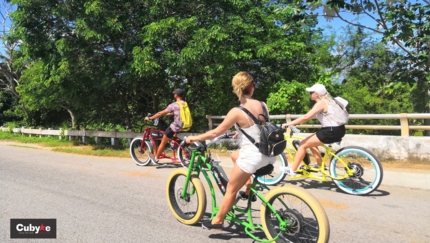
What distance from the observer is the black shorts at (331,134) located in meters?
5.66

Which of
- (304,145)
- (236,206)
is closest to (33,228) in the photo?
(236,206)

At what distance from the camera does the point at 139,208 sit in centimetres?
530

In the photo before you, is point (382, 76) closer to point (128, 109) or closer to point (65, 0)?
point (128, 109)

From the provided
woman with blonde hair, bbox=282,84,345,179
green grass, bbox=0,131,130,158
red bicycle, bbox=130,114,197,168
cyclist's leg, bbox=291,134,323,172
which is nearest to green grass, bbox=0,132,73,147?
green grass, bbox=0,131,130,158

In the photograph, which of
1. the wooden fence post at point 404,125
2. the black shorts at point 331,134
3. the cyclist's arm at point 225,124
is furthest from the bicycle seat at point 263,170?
the wooden fence post at point 404,125

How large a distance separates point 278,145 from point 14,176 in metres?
6.50

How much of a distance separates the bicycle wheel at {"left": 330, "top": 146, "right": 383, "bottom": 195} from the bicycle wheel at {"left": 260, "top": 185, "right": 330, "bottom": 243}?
8.93ft

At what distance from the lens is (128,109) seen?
14594 mm

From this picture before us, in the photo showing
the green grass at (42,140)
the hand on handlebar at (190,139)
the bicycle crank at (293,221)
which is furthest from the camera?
the green grass at (42,140)

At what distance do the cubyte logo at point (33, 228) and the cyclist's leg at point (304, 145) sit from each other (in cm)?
372

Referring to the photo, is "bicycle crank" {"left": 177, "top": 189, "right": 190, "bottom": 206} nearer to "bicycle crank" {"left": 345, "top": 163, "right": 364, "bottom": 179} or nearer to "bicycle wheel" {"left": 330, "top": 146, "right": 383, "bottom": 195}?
"bicycle wheel" {"left": 330, "top": 146, "right": 383, "bottom": 195}

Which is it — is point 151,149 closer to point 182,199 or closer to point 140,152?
point 140,152

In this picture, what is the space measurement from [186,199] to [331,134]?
2.60 metres

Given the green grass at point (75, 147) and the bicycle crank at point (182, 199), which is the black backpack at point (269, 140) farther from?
the green grass at point (75, 147)
